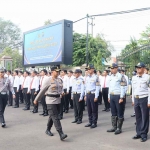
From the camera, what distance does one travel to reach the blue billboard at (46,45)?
11086 mm

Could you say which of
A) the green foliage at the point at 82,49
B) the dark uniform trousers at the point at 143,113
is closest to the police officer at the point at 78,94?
the dark uniform trousers at the point at 143,113

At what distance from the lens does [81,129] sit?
261 inches

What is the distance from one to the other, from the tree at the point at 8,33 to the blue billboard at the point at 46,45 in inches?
1715

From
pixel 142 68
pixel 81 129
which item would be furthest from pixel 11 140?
pixel 142 68

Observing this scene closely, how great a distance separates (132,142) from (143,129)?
432 millimetres

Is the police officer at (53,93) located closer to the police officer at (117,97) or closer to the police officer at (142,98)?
the police officer at (117,97)

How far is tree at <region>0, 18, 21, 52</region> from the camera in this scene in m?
55.4

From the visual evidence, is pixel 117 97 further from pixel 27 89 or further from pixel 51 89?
pixel 27 89

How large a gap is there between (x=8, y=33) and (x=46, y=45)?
47.0 meters

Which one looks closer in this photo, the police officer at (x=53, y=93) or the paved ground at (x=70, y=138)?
the paved ground at (x=70, y=138)

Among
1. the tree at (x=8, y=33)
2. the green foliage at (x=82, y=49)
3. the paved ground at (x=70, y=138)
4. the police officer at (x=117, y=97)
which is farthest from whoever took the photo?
the tree at (x=8, y=33)

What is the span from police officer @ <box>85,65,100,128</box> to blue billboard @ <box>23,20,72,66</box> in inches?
161

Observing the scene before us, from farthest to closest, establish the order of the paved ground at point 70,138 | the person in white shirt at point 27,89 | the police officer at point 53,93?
the person in white shirt at point 27,89 < the police officer at point 53,93 < the paved ground at point 70,138

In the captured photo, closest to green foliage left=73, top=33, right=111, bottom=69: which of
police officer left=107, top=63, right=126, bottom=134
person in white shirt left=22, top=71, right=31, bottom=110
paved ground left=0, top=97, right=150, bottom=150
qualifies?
person in white shirt left=22, top=71, right=31, bottom=110
